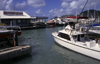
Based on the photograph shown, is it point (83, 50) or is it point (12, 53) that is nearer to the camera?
point (12, 53)

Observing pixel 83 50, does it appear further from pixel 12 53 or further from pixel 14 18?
pixel 14 18

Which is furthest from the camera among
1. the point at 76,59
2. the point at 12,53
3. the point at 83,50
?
the point at 83,50

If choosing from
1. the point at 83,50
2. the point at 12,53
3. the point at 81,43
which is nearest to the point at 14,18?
the point at 12,53

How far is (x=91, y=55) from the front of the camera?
11.1 m

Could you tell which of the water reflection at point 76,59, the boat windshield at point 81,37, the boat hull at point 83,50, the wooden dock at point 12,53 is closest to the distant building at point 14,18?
the wooden dock at point 12,53

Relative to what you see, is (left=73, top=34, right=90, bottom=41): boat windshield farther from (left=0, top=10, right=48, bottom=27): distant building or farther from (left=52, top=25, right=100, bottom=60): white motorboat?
(left=0, top=10, right=48, bottom=27): distant building

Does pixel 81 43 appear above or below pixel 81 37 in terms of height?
below

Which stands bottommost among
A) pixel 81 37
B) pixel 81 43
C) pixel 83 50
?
pixel 83 50

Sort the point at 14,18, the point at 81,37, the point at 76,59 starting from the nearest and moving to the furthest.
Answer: the point at 76,59, the point at 81,37, the point at 14,18

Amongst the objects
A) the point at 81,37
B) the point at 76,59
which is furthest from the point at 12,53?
the point at 81,37

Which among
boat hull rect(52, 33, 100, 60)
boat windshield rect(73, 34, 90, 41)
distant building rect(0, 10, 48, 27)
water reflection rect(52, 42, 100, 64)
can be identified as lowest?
water reflection rect(52, 42, 100, 64)

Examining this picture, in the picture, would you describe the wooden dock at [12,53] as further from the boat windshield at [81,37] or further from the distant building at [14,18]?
the distant building at [14,18]

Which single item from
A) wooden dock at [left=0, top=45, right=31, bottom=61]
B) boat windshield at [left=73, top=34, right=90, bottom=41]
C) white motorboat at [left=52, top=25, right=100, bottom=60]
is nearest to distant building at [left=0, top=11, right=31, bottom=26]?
white motorboat at [left=52, top=25, right=100, bottom=60]

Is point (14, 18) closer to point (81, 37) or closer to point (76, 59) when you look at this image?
point (81, 37)
